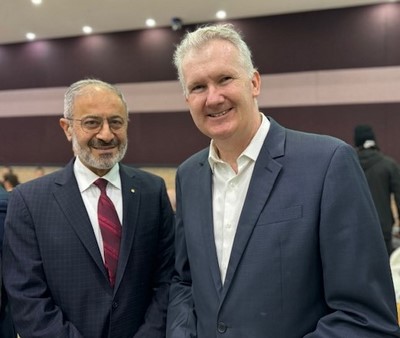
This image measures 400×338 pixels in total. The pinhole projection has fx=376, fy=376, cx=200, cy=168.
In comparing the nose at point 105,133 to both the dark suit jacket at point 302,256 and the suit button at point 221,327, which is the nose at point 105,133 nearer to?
the dark suit jacket at point 302,256

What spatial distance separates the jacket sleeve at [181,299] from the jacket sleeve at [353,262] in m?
0.53

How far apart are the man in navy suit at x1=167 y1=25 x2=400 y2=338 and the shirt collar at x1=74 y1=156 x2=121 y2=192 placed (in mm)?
Result: 489

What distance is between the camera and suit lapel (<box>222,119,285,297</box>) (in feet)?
4.19

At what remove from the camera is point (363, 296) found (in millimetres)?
1140

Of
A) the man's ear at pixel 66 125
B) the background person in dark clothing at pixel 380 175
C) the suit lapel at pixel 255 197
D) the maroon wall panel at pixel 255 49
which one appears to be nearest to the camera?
the suit lapel at pixel 255 197

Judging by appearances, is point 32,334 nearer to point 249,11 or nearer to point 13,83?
point 249,11

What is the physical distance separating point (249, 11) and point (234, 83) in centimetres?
706

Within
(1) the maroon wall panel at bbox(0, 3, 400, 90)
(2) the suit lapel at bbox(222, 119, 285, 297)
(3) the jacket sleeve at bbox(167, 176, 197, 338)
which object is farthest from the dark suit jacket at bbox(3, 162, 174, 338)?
(1) the maroon wall panel at bbox(0, 3, 400, 90)

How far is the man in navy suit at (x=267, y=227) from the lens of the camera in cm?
116

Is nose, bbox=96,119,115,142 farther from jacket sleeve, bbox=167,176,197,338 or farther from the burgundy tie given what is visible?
jacket sleeve, bbox=167,176,197,338

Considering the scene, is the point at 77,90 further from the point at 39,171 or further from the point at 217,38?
the point at 39,171

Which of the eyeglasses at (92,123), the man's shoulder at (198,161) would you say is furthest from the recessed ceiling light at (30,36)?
the man's shoulder at (198,161)

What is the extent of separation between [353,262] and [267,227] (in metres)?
0.28

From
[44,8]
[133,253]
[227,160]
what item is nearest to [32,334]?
[133,253]
